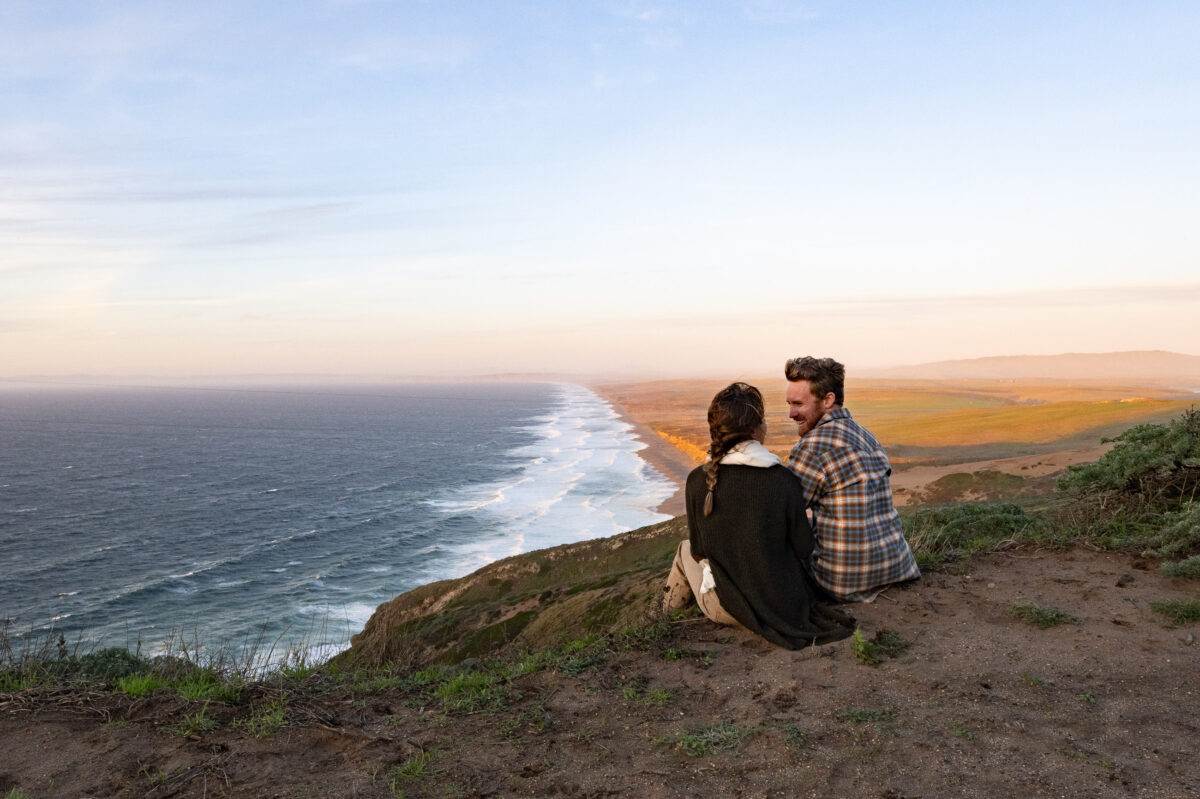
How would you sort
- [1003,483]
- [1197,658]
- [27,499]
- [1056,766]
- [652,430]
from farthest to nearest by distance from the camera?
[652,430] → [27,499] → [1003,483] → [1197,658] → [1056,766]

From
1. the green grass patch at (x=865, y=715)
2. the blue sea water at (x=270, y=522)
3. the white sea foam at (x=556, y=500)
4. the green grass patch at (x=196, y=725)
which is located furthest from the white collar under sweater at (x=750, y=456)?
the white sea foam at (x=556, y=500)

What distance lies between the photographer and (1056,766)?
3.92 metres

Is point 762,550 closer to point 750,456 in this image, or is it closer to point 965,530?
point 750,456

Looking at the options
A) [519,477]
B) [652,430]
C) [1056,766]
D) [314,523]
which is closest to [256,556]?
[314,523]

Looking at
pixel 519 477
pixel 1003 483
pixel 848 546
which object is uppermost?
pixel 848 546

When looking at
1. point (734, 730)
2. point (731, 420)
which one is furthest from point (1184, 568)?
point (734, 730)

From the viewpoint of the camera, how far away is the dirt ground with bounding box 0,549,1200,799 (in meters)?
3.97

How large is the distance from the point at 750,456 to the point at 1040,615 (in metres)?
3.26

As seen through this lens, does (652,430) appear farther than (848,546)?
Yes

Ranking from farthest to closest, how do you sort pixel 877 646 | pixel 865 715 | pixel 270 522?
pixel 270 522 < pixel 877 646 < pixel 865 715

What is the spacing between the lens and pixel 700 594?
641 centimetres

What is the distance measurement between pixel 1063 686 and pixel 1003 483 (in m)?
25.6

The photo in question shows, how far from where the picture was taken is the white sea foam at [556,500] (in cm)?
4181

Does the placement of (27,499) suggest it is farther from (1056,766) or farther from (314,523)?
(1056,766)
